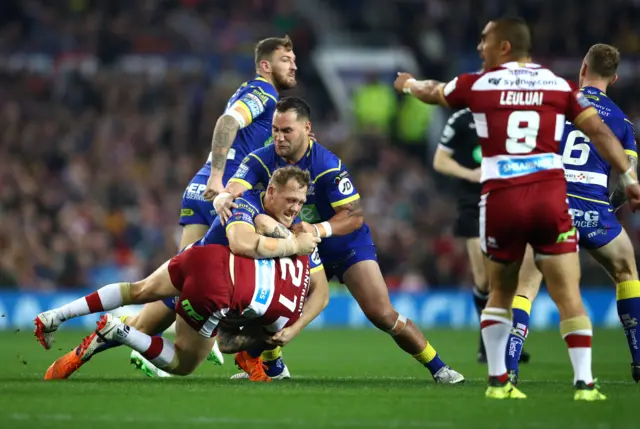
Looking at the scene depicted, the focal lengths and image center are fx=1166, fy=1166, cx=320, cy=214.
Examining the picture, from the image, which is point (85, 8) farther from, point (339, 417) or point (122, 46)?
point (339, 417)

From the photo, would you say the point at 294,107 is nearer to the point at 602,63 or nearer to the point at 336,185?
the point at 336,185

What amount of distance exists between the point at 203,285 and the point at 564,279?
2.40 m

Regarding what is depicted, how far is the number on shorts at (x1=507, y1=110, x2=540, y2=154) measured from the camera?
22.5 ft

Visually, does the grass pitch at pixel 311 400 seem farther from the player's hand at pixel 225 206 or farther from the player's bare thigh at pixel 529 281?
the player's hand at pixel 225 206

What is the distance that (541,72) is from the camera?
6.91 meters

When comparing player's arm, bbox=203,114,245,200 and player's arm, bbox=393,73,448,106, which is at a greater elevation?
player's arm, bbox=393,73,448,106

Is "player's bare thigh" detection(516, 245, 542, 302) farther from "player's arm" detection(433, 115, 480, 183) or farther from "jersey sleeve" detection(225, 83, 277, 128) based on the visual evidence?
"jersey sleeve" detection(225, 83, 277, 128)

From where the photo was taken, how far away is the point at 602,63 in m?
8.80

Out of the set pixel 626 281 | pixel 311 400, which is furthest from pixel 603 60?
pixel 311 400

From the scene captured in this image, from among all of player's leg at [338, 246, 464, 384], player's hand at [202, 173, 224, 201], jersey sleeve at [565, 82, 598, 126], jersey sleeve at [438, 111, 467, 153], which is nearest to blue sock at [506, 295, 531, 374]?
player's leg at [338, 246, 464, 384]

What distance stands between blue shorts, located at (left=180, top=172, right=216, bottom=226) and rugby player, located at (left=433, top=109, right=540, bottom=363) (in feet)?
8.79

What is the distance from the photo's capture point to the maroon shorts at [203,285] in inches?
308

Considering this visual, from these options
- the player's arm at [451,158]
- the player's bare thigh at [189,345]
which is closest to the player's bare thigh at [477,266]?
the player's arm at [451,158]

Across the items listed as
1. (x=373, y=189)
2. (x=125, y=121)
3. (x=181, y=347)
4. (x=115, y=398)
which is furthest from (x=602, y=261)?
(x=125, y=121)
